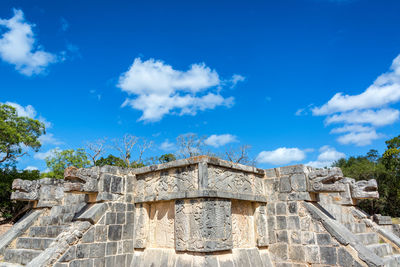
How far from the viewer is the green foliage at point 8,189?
14.5 meters

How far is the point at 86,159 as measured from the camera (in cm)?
2225

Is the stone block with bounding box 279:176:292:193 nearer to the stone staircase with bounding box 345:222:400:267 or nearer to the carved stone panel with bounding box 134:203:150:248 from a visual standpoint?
the stone staircase with bounding box 345:222:400:267

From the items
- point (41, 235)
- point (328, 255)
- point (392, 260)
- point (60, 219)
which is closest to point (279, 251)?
point (328, 255)

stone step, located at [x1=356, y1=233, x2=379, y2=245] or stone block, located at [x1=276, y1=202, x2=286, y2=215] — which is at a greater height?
stone block, located at [x1=276, y1=202, x2=286, y2=215]

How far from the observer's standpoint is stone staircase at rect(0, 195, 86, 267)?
21.2 ft

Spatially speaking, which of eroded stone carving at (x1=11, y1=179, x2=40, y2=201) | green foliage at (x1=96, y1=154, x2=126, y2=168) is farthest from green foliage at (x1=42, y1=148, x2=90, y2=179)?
eroded stone carving at (x1=11, y1=179, x2=40, y2=201)

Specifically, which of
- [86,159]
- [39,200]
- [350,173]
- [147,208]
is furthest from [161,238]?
[350,173]

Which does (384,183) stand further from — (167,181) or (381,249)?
(167,181)

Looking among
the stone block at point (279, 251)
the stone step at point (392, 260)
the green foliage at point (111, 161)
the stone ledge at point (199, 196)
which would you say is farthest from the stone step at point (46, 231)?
the green foliage at point (111, 161)

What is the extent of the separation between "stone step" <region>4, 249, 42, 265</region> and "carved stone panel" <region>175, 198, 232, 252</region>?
133 inches

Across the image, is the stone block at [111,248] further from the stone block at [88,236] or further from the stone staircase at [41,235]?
the stone staircase at [41,235]

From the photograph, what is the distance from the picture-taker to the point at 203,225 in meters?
5.19

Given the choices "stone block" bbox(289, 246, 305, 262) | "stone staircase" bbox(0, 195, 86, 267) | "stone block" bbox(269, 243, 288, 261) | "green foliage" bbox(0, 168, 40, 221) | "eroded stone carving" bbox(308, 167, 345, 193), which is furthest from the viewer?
"green foliage" bbox(0, 168, 40, 221)

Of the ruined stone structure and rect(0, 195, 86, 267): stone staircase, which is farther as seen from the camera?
rect(0, 195, 86, 267): stone staircase
